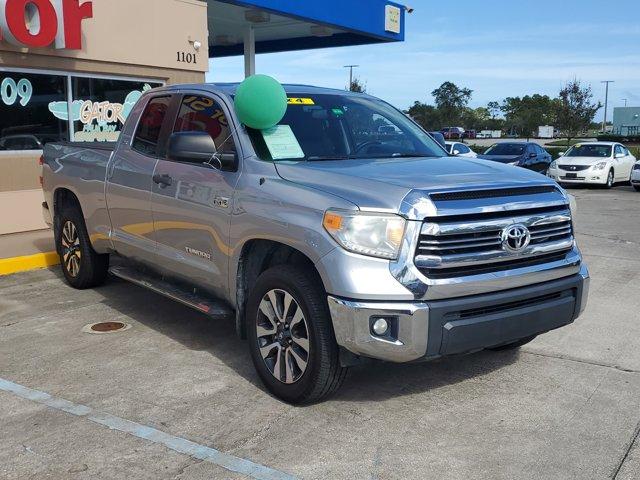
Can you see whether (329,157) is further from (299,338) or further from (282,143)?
(299,338)

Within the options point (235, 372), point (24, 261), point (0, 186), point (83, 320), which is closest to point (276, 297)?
point (235, 372)

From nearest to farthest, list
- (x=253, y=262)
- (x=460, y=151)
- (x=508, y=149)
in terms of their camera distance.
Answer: (x=253, y=262)
(x=460, y=151)
(x=508, y=149)

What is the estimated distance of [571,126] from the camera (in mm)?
54312

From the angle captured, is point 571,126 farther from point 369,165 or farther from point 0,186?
point 369,165

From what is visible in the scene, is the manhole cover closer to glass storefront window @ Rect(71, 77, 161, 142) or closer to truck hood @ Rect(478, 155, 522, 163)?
glass storefront window @ Rect(71, 77, 161, 142)

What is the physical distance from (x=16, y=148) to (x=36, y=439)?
785 cm

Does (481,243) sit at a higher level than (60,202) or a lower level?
higher

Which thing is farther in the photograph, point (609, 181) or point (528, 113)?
point (528, 113)

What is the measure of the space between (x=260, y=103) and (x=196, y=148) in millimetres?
523

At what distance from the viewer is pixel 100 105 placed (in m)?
11.8

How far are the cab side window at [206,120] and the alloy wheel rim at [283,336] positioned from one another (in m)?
1.16

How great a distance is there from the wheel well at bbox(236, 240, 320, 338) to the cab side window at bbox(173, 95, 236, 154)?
713 mm

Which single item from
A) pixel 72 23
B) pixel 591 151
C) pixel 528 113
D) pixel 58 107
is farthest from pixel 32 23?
pixel 528 113

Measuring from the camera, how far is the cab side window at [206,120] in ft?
16.4
